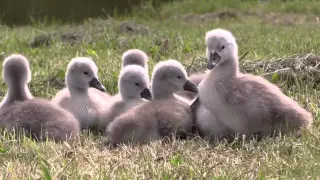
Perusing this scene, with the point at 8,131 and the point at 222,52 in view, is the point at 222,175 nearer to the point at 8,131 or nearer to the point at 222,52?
the point at 222,52

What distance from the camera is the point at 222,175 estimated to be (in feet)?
10.1

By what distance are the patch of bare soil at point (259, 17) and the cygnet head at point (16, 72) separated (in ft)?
26.1

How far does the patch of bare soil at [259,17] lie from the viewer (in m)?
12.1

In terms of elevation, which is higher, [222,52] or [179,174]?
[222,52]

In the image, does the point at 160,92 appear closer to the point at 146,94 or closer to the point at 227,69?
the point at 146,94

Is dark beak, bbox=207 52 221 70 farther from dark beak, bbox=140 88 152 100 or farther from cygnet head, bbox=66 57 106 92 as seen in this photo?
cygnet head, bbox=66 57 106 92

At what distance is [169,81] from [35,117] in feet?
3.35

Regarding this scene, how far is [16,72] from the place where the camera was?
4.61m

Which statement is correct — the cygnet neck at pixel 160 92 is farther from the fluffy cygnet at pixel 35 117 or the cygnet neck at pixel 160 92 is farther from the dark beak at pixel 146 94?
the fluffy cygnet at pixel 35 117

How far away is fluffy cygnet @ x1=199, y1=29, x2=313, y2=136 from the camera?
150 inches

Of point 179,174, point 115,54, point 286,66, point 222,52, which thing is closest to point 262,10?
point 115,54

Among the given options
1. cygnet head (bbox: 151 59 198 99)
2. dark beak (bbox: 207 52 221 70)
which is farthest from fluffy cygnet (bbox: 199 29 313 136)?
cygnet head (bbox: 151 59 198 99)

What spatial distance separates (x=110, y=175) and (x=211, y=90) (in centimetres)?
113

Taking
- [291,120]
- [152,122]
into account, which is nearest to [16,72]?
[152,122]
